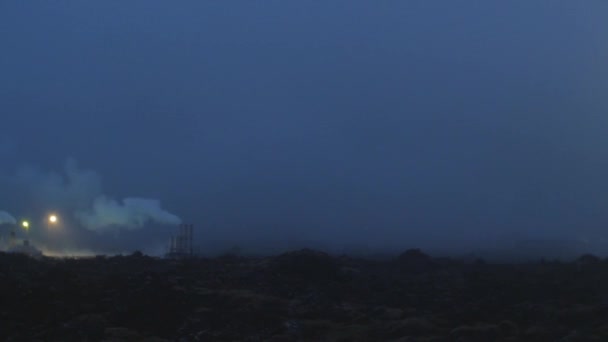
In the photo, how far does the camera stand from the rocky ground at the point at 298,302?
26859 millimetres

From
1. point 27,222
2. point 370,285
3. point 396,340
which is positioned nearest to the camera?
point 396,340

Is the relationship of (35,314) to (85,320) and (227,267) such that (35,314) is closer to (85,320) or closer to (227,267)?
(85,320)

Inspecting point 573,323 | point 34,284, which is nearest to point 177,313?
point 34,284

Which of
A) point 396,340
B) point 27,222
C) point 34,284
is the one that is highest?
point 27,222

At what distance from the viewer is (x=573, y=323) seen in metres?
26.0

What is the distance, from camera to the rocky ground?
88.1ft

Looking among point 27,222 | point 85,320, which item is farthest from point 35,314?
point 27,222

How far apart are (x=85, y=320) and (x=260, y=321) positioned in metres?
6.97

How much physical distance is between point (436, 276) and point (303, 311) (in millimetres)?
12609

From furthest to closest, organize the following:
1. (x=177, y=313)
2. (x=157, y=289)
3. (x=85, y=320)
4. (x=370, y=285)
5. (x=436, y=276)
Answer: (x=436, y=276), (x=370, y=285), (x=157, y=289), (x=177, y=313), (x=85, y=320)

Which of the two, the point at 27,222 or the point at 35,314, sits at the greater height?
the point at 27,222

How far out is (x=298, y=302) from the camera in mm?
32875

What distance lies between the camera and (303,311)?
102 feet

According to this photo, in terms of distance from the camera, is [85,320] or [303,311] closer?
[85,320]
